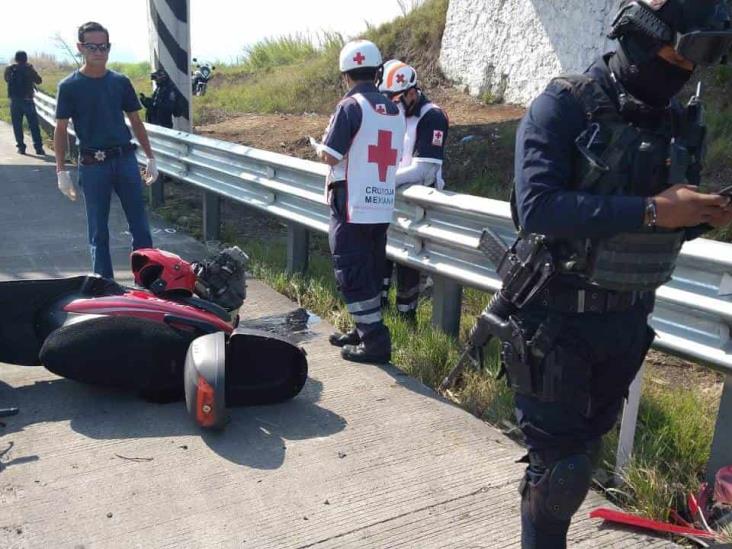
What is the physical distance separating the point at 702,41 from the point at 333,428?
257 centimetres

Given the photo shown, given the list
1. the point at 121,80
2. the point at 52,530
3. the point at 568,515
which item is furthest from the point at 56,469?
the point at 121,80

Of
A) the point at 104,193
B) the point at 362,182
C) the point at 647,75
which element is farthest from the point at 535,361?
the point at 104,193

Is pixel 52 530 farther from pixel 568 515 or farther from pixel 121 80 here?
pixel 121 80

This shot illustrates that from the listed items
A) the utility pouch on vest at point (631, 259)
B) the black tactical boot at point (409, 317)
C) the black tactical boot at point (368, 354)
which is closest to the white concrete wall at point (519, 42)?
the black tactical boot at point (409, 317)

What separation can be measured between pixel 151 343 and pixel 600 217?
258 cm

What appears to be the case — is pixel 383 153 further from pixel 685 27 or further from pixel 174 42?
pixel 174 42

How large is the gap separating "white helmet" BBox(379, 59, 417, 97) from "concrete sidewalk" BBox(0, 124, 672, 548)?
2.03 m

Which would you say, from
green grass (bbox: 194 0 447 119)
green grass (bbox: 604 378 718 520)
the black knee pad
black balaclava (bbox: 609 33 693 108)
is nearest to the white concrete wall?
green grass (bbox: 194 0 447 119)

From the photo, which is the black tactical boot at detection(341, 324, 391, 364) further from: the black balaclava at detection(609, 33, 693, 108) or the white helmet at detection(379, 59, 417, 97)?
the black balaclava at detection(609, 33, 693, 108)

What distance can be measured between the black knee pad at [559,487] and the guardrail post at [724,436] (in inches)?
34.3

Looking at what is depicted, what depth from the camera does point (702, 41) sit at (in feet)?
6.81

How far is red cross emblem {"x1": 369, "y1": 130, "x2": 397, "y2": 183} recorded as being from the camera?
4680mm

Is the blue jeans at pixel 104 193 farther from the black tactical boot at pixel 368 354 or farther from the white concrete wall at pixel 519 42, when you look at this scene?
the white concrete wall at pixel 519 42

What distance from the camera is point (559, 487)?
2398 millimetres
